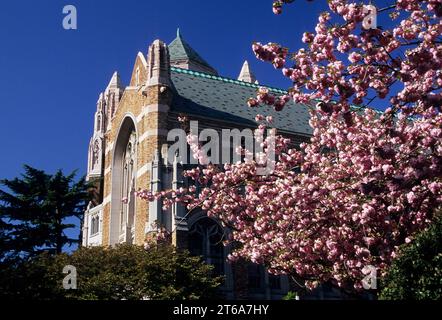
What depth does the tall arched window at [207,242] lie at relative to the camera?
23891mm

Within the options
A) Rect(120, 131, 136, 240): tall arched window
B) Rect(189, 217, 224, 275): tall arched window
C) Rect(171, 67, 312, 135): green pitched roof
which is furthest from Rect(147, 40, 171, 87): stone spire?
Rect(189, 217, 224, 275): tall arched window

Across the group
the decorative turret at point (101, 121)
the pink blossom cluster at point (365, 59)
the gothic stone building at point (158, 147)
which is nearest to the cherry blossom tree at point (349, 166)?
the pink blossom cluster at point (365, 59)

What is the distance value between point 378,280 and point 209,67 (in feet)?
109

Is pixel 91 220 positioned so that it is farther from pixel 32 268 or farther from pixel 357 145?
pixel 357 145

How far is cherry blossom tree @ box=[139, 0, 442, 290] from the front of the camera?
9195 millimetres

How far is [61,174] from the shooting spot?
3572 cm

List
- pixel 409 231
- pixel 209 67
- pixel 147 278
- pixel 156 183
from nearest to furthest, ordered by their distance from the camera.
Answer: pixel 409 231 → pixel 147 278 → pixel 156 183 → pixel 209 67

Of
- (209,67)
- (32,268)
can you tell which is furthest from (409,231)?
(209,67)

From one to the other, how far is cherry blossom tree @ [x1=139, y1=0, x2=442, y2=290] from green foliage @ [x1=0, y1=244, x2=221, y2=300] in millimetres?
3286

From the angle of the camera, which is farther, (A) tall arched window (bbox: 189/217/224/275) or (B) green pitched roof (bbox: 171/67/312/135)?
(B) green pitched roof (bbox: 171/67/312/135)

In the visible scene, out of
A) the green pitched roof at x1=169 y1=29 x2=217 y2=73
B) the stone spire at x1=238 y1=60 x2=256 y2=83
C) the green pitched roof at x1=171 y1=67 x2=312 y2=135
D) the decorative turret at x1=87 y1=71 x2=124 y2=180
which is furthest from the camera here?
the stone spire at x1=238 y1=60 x2=256 y2=83

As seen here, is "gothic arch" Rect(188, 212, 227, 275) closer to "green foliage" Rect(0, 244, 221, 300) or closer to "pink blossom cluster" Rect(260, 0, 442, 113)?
"green foliage" Rect(0, 244, 221, 300)

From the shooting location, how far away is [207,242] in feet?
78.9

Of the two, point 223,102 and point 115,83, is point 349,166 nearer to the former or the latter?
point 223,102
